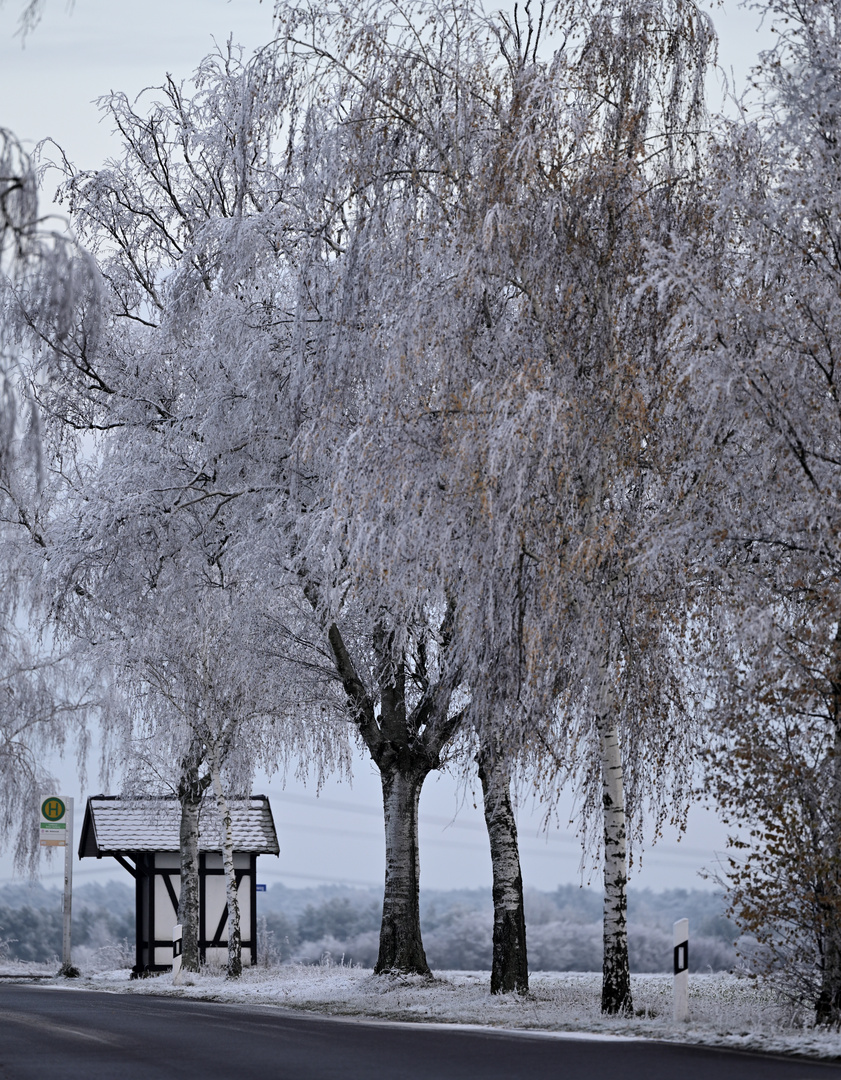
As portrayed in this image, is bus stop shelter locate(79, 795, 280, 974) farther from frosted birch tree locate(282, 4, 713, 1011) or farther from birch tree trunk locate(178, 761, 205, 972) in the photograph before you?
frosted birch tree locate(282, 4, 713, 1011)

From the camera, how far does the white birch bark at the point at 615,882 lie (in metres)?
14.3

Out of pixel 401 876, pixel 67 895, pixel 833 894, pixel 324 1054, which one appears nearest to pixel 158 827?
pixel 67 895

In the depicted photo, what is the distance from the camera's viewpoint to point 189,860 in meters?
28.1

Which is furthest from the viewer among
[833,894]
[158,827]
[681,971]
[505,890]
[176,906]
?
[158,827]

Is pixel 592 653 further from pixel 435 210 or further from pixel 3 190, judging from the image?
pixel 3 190

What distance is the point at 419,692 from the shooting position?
21.4 m

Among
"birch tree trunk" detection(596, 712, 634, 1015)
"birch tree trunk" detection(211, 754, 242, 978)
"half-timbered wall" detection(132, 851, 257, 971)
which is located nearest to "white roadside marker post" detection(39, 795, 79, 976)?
"half-timbered wall" detection(132, 851, 257, 971)

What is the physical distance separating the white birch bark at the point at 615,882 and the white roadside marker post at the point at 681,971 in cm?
95

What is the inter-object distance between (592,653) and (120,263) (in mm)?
11666

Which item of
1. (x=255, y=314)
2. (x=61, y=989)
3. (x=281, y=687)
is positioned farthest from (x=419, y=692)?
(x=61, y=989)

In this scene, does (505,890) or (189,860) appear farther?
(189,860)

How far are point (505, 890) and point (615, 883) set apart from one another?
202 inches

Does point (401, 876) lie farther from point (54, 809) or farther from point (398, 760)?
point (54, 809)

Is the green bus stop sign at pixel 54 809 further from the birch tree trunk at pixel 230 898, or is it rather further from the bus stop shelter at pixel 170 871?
the birch tree trunk at pixel 230 898
